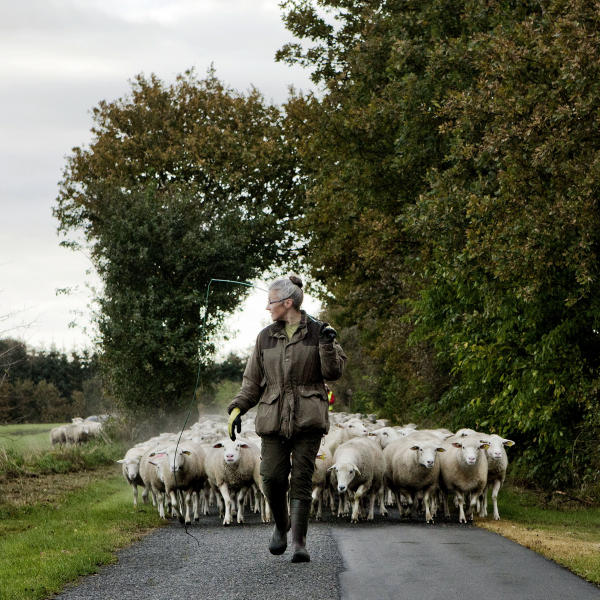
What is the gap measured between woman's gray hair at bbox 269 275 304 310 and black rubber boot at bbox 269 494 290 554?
180cm

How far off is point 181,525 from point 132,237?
67.8 feet

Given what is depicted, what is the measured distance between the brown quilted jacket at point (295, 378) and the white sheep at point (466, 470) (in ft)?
23.3

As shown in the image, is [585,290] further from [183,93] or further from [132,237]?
[183,93]

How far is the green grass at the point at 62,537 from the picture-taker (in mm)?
8773

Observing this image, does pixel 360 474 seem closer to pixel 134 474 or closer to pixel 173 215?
pixel 134 474

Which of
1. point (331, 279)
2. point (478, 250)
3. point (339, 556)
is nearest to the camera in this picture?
point (339, 556)

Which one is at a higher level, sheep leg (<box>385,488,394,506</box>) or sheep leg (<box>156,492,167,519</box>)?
sheep leg (<box>156,492,167,519</box>)

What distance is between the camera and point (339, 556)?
9.59 m

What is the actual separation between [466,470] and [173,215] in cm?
2079

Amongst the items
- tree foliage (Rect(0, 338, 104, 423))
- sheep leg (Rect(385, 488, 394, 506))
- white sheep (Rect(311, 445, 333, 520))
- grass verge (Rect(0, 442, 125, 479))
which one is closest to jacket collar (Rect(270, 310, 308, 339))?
white sheep (Rect(311, 445, 333, 520))

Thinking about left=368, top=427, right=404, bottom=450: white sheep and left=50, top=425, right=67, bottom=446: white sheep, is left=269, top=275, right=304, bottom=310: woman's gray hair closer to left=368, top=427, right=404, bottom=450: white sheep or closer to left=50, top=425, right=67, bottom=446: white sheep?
left=368, top=427, right=404, bottom=450: white sheep

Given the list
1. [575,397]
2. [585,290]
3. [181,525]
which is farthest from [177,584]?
[575,397]

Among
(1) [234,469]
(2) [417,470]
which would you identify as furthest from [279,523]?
(2) [417,470]

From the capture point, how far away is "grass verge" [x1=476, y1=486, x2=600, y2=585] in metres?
9.49
